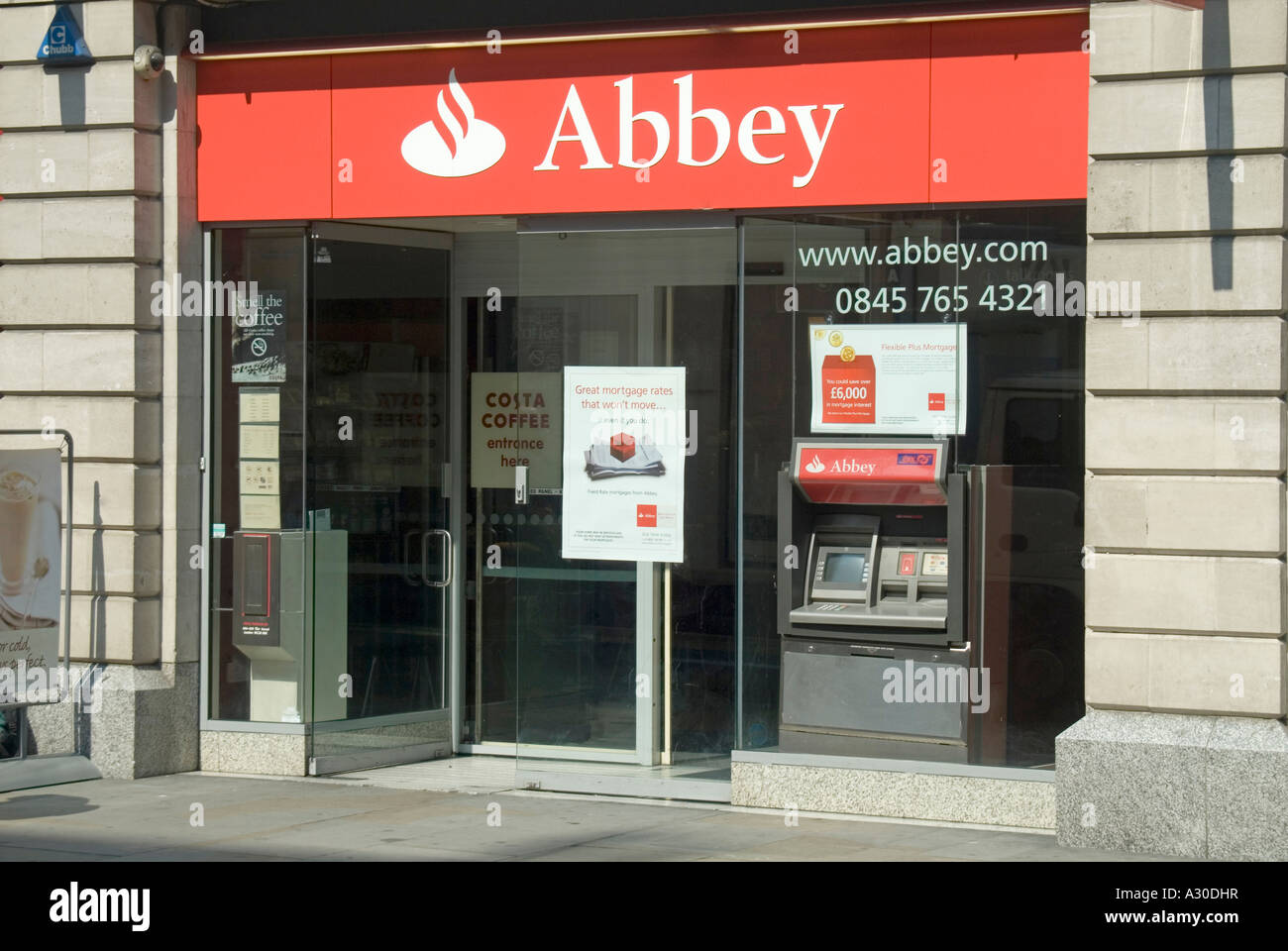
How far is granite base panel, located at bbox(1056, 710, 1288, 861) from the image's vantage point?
24.7 feet

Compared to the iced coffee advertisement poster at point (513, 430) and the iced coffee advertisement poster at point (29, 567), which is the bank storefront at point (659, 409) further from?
the iced coffee advertisement poster at point (29, 567)

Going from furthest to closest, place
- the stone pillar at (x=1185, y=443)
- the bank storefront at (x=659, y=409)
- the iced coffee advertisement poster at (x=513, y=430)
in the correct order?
the iced coffee advertisement poster at (x=513, y=430) → the bank storefront at (x=659, y=409) → the stone pillar at (x=1185, y=443)

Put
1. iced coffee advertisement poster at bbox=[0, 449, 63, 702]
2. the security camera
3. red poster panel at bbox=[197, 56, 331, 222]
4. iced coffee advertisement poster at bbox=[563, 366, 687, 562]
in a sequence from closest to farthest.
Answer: iced coffee advertisement poster at bbox=[0, 449, 63, 702]
iced coffee advertisement poster at bbox=[563, 366, 687, 562]
the security camera
red poster panel at bbox=[197, 56, 331, 222]

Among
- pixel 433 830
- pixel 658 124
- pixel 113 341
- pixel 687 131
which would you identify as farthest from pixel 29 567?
pixel 687 131

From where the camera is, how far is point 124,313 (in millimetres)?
9867

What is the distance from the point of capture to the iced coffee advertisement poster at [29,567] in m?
9.16

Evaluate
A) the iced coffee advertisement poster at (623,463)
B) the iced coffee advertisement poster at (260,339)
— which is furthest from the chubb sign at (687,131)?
the iced coffee advertisement poster at (260,339)

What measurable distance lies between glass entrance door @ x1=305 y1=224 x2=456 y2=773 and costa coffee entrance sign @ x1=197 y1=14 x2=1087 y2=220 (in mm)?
655

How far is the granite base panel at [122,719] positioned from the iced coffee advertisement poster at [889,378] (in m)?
4.15

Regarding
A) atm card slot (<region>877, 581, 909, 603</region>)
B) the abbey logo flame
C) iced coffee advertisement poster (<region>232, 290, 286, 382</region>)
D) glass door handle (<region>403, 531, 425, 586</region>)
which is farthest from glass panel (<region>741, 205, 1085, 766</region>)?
iced coffee advertisement poster (<region>232, 290, 286, 382</region>)

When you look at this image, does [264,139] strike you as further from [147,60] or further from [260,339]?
[260,339]

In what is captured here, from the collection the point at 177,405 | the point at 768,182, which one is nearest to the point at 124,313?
the point at 177,405

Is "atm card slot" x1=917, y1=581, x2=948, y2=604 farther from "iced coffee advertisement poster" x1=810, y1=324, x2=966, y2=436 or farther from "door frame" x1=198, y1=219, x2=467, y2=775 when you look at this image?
"door frame" x1=198, y1=219, x2=467, y2=775

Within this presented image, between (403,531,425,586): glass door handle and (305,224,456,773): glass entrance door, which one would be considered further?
(403,531,425,586): glass door handle
